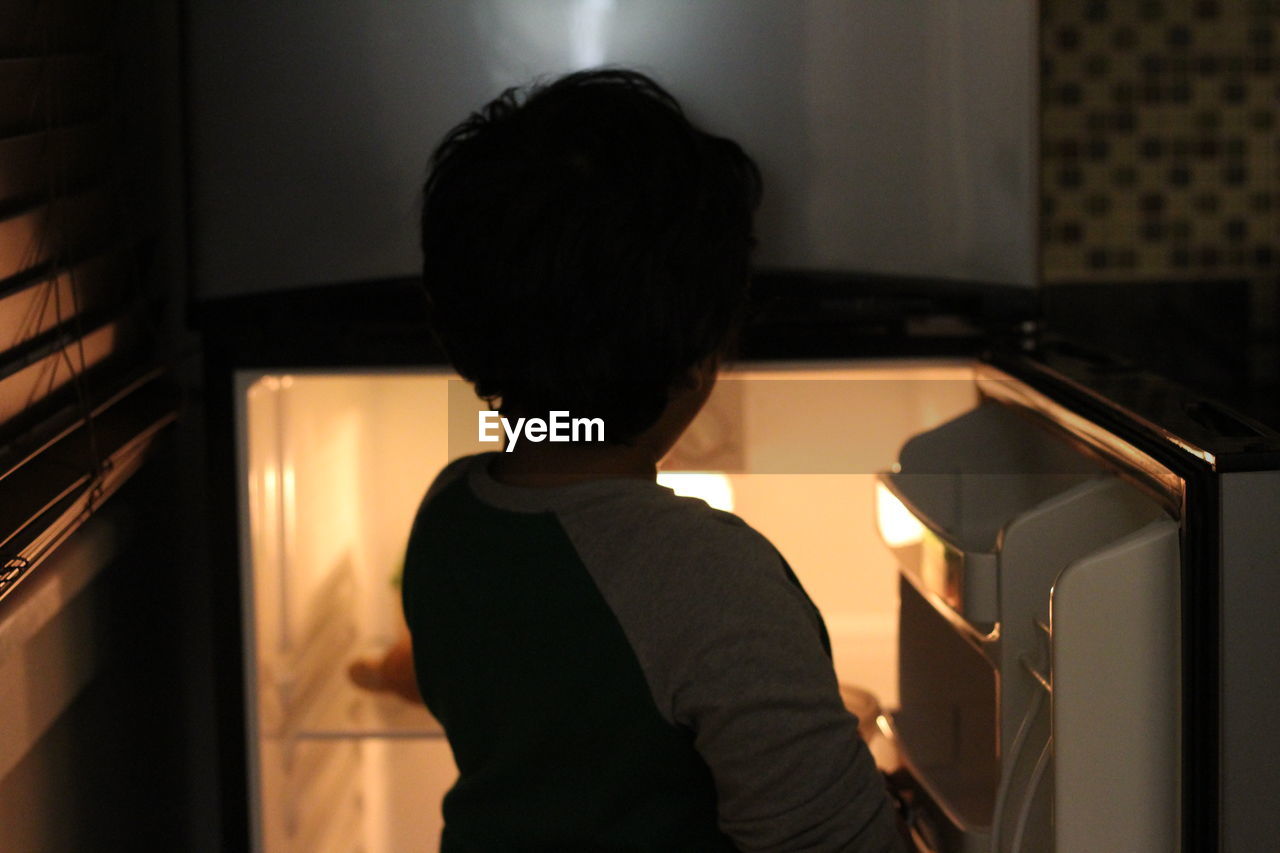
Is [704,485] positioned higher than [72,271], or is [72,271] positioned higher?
[72,271]

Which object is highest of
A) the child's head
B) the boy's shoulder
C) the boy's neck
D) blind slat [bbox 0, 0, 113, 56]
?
blind slat [bbox 0, 0, 113, 56]

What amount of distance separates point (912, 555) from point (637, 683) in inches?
16.7

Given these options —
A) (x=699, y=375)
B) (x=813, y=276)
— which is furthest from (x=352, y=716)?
(x=699, y=375)

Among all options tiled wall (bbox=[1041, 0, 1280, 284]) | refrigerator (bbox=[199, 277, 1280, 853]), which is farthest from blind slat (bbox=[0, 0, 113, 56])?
tiled wall (bbox=[1041, 0, 1280, 284])

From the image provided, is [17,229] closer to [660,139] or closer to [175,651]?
[660,139]

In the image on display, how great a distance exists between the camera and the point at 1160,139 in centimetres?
179

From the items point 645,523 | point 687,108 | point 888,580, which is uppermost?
point 687,108

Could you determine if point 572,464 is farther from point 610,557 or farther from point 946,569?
point 946,569

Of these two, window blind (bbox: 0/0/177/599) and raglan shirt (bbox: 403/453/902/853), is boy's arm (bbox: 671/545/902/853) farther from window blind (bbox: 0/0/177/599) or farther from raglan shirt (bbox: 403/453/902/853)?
window blind (bbox: 0/0/177/599)

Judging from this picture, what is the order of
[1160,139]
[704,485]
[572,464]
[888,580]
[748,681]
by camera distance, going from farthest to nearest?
[1160,139]
[888,580]
[704,485]
[572,464]
[748,681]

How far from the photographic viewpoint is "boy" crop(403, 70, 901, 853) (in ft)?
2.41

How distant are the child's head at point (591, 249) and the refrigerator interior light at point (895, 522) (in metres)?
0.33

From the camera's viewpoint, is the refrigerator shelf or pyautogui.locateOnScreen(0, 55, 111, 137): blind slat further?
the refrigerator shelf

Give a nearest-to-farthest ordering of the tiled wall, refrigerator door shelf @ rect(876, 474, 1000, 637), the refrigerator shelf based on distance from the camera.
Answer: refrigerator door shelf @ rect(876, 474, 1000, 637) < the refrigerator shelf < the tiled wall
